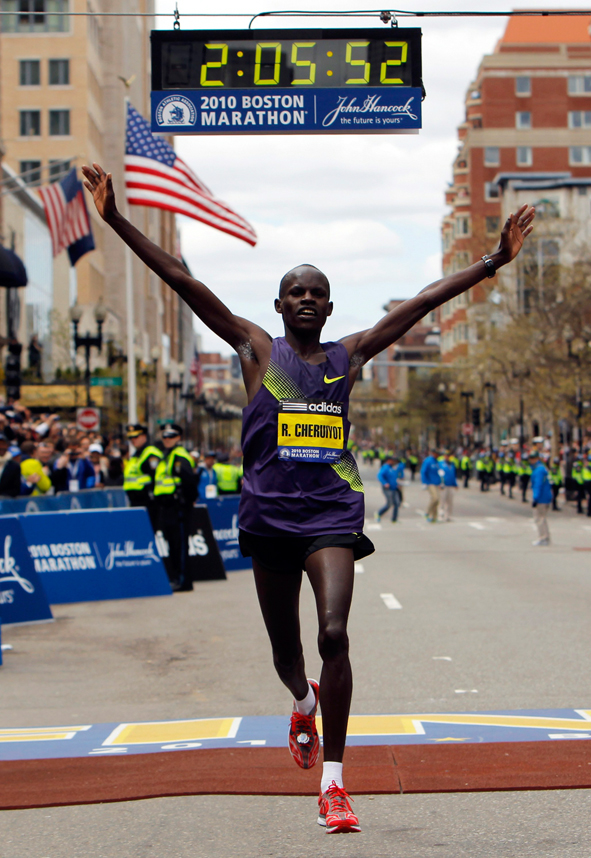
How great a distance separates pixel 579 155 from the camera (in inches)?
3856

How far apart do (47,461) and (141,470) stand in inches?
162

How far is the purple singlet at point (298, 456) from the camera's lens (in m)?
4.86

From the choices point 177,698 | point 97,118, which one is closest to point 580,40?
point 97,118

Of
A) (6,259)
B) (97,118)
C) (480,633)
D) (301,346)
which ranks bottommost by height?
(480,633)

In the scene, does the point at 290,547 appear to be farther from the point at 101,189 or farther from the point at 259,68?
the point at 259,68

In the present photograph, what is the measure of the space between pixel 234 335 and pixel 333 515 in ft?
3.02

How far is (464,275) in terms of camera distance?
5340 mm

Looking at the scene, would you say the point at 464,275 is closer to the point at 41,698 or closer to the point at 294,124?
the point at 294,124

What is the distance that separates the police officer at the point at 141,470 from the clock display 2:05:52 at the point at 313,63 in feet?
23.5

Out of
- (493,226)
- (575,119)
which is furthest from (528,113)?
(493,226)

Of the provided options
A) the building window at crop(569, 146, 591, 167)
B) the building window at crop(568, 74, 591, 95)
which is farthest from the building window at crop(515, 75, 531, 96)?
the building window at crop(569, 146, 591, 167)

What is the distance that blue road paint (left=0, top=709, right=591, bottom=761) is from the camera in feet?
21.3

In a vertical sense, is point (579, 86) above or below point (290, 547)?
above

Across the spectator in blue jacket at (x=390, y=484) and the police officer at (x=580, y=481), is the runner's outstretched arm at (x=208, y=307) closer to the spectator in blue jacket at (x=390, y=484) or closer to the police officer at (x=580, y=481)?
the spectator in blue jacket at (x=390, y=484)
